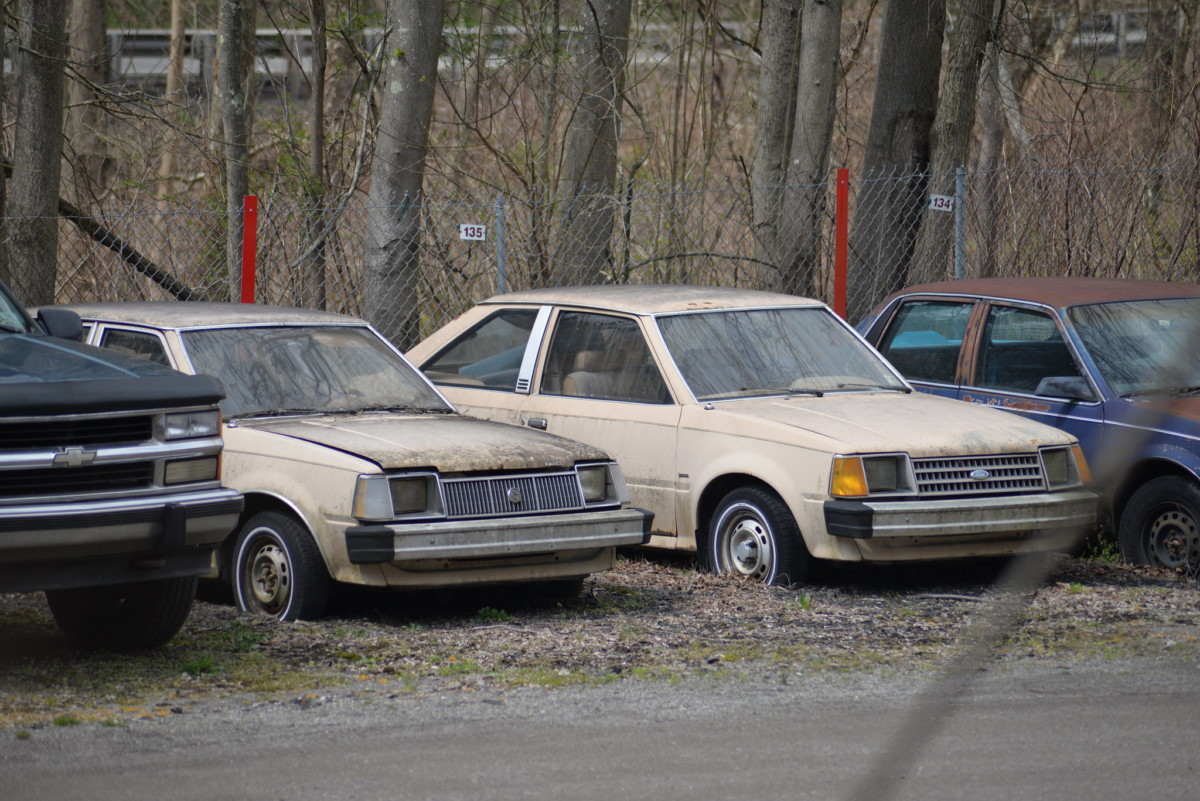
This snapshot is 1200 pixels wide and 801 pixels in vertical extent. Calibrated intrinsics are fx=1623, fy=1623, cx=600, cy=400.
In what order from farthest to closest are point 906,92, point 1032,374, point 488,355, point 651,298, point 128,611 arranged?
point 906,92, point 488,355, point 1032,374, point 651,298, point 128,611

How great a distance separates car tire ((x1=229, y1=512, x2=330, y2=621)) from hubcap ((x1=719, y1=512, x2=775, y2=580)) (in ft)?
7.35

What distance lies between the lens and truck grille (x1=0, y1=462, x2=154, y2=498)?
5.74 meters

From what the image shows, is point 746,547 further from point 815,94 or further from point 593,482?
point 815,94

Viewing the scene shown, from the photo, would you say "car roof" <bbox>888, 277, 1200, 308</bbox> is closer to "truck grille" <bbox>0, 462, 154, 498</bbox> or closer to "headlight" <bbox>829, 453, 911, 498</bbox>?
"headlight" <bbox>829, 453, 911, 498</bbox>

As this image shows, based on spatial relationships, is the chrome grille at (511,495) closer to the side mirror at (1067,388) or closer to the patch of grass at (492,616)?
the patch of grass at (492,616)

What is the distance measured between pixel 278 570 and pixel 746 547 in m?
2.43

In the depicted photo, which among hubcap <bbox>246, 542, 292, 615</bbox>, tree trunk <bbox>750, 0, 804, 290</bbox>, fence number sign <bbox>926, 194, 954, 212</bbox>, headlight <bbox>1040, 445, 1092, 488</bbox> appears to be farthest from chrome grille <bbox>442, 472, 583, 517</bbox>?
tree trunk <bbox>750, 0, 804, 290</bbox>

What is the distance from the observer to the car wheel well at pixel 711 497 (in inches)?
332

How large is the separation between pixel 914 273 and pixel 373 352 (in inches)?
259

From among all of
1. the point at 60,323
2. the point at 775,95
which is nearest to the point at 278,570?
the point at 60,323

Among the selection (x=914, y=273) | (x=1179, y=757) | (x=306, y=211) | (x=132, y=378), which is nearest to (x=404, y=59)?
(x=306, y=211)

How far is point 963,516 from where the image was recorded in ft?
26.0

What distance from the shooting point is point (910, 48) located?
14977 millimetres

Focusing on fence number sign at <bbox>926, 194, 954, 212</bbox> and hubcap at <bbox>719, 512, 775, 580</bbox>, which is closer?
hubcap at <bbox>719, 512, 775, 580</bbox>
